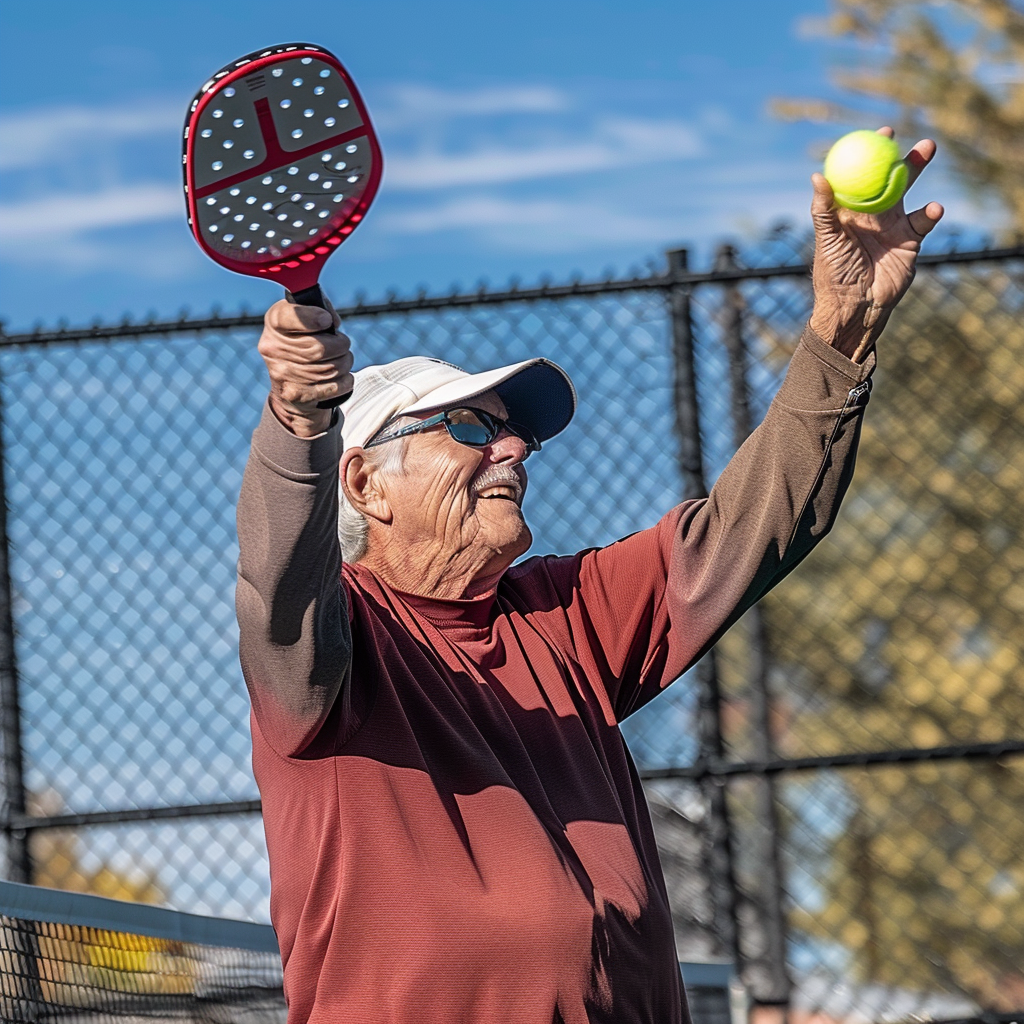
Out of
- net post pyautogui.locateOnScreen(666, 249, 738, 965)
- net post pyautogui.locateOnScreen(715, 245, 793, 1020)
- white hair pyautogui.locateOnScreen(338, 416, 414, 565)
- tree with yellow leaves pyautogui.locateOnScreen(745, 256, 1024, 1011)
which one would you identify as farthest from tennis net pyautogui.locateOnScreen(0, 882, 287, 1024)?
tree with yellow leaves pyautogui.locateOnScreen(745, 256, 1024, 1011)

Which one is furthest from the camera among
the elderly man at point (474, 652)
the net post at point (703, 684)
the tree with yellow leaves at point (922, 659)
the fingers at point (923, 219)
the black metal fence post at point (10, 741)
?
the tree with yellow leaves at point (922, 659)

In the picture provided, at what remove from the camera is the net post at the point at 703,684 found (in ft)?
12.9

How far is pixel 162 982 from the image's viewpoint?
2783 millimetres

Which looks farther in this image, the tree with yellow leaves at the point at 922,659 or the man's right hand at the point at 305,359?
the tree with yellow leaves at the point at 922,659

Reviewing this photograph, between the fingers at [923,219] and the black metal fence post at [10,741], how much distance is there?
308cm

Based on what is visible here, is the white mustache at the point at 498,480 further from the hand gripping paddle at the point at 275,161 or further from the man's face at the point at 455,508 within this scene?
the hand gripping paddle at the point at 275,161

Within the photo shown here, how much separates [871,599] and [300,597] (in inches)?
269

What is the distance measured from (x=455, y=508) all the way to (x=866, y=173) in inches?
30.5

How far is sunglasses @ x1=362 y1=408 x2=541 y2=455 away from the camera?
229 cm

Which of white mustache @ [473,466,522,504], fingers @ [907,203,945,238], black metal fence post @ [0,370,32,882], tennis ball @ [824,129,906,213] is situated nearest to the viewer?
tennis ball @ [824,129,906,213]

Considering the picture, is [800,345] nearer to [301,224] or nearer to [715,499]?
[715,499]

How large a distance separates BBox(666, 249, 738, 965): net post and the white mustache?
5.51 ft

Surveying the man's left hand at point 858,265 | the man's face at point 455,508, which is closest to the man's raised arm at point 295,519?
the man's face at point 455,508

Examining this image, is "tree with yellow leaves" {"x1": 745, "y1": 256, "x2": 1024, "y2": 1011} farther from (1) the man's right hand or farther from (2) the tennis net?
(1) the man's right hand
